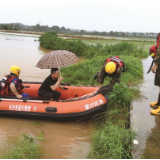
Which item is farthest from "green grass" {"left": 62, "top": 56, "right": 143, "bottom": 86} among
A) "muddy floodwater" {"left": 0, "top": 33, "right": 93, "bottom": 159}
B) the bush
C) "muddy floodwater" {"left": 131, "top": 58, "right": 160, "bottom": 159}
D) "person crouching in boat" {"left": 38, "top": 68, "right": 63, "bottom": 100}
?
the bush

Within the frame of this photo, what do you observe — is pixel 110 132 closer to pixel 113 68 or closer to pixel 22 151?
pixel 22 151

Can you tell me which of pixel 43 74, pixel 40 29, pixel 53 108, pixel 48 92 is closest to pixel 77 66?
pixel 43 74

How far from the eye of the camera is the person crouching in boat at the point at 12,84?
4461mm

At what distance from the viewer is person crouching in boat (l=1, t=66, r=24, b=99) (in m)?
4.46

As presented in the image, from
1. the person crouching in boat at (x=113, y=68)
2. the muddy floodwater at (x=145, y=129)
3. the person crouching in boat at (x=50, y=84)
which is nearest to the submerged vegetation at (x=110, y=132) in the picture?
the muddy floodwater at (x=145, y=129)

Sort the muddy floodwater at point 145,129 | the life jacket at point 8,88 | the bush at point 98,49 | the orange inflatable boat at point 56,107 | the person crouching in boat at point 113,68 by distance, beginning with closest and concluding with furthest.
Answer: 1. the muddy floodwater at point 145,129
2. the orange inflatable boat at point 56,107
3. the person crouching in boat at point 113,68
4. the life jacket at point 8,88
5. the bush at point 98,49

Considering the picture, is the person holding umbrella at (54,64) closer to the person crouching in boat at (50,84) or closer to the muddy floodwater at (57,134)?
the person crouching in boat at (50,84)

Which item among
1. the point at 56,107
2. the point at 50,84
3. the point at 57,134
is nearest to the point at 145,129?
the point at 57,134

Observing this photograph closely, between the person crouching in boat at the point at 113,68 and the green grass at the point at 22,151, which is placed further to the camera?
the person crouching in boat at the point at 113,68

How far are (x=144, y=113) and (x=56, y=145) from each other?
181cm

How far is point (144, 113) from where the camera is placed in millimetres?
4121

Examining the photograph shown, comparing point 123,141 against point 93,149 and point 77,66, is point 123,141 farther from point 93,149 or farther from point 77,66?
point 77,66

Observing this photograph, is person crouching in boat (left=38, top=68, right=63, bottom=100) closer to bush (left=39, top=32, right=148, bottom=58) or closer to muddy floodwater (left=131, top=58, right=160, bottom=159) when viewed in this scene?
muddy floodwater (left=131, top=58, right=160, bottom=159)

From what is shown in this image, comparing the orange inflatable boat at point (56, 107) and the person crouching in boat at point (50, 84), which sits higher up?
the person crouching in boat at point (50, 84)
